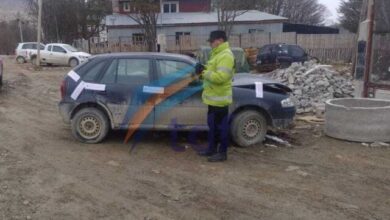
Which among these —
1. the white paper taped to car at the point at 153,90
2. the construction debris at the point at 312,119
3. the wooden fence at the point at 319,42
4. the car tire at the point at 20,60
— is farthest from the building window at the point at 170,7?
the white paper taped to car at the point at 153,90

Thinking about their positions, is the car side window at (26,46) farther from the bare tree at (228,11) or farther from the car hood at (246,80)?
the car hood at (246,80)

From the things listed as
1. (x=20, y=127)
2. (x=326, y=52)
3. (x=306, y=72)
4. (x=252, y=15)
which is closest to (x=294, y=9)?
(x=252, y=15)

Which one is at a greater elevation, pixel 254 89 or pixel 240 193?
pixel 254 89

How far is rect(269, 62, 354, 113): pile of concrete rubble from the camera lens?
13081 mm

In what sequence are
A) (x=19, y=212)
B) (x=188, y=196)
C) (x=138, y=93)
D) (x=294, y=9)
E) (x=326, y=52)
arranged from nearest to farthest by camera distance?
(x=19, y=212)
(x=188, y=196)
(x=138, y=93)
(x=326, y=52)
(x=294, y=9)

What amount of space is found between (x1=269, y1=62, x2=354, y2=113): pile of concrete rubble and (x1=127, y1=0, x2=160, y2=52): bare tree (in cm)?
2488

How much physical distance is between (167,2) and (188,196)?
139 feet

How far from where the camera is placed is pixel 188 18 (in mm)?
44469

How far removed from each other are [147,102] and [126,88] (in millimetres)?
425

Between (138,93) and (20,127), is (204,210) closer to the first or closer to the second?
(138,93)

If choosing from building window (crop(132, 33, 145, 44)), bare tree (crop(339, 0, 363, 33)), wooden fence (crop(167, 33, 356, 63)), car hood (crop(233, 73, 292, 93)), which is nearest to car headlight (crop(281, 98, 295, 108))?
car hood (crop(233, 73, 292, 93))

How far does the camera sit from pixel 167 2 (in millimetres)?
46406

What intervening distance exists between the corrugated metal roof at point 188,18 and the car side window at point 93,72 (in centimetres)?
3538

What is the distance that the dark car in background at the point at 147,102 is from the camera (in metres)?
7.86
